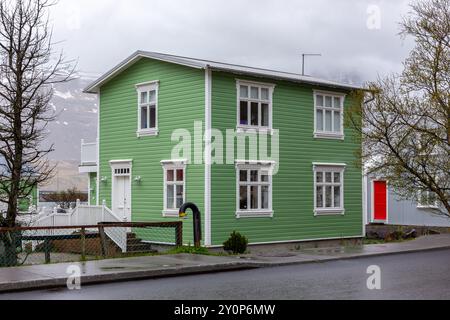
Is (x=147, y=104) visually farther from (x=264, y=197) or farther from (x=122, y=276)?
(x=122, y=276)

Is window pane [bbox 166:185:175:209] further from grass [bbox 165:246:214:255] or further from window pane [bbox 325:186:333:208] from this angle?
window pane [bbox 325:186:333:208]

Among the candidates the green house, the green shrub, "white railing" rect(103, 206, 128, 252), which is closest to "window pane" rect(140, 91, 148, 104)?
the green house

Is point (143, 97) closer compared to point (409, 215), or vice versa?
point (143, 97)

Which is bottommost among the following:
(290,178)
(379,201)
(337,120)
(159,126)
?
(379,201)

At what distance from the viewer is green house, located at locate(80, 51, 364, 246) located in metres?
23.4

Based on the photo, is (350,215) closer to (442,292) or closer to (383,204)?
(383,204)

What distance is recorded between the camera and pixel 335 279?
47.8 ft

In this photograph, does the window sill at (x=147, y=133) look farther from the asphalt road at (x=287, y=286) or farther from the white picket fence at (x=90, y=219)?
the asphalt road at (x=287, y=286)

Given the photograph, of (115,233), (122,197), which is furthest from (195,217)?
(122,197)

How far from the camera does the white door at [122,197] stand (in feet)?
86.0

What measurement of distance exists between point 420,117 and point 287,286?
639 cm

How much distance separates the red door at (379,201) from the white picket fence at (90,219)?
59.2 ft

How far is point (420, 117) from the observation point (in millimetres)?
17406

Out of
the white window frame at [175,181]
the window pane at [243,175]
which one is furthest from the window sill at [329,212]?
the white window frame at [175,181]
